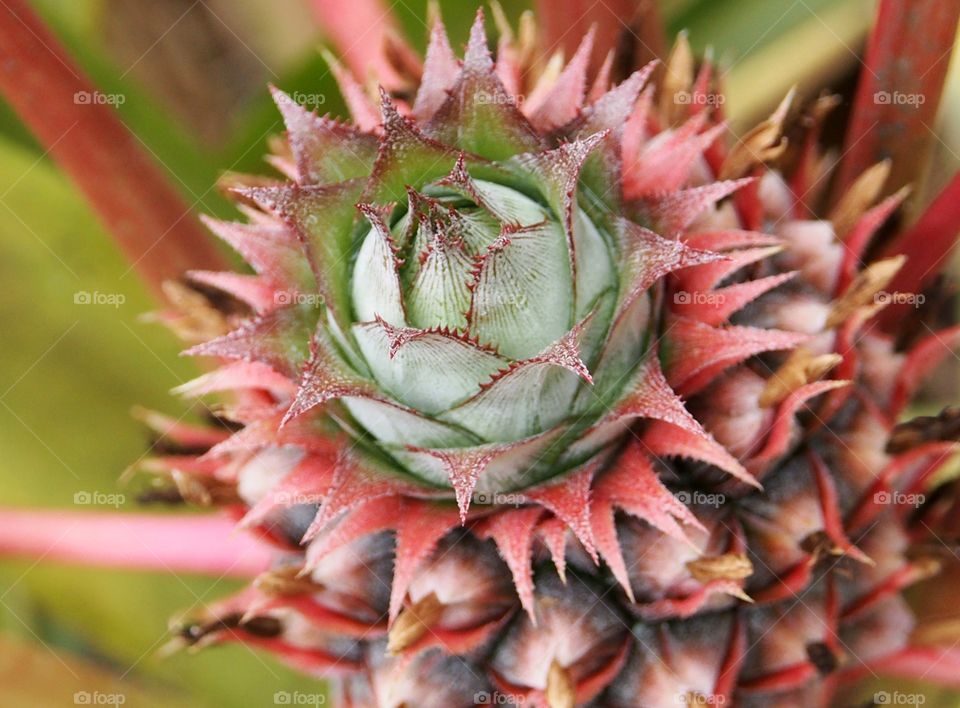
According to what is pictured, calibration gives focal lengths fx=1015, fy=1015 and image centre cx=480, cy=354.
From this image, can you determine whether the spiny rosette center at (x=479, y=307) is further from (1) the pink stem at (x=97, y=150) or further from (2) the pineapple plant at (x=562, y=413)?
(1) the pink stem at (x=97, y=150)

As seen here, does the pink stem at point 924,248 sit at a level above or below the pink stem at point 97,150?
below

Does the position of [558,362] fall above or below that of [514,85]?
below

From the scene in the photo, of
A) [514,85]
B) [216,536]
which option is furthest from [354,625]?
[514,85]

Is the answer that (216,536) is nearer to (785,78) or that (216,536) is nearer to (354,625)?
(354,625)

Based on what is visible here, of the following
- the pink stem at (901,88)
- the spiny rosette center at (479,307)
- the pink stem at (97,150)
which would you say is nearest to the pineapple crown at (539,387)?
the spiny rosette center at (479,307)

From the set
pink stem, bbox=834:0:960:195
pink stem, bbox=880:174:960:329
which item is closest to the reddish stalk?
pink stem, bbox=834:0:960:195
